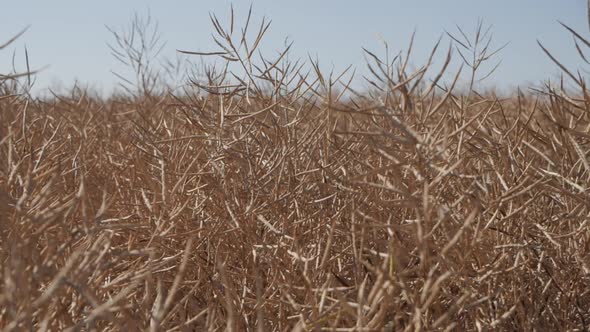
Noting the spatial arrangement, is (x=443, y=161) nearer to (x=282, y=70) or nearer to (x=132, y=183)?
(x=282, y=70)

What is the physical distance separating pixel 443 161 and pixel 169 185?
0.57m

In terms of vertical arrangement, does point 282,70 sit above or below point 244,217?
above

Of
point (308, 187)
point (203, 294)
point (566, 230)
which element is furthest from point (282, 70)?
point (566, 230)

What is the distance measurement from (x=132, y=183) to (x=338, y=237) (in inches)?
16.0

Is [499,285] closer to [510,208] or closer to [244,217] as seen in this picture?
[510,208]

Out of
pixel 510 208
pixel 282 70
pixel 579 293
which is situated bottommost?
pixel 579 293

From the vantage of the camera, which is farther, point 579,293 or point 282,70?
point 282,70

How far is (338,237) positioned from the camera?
1.04 metres

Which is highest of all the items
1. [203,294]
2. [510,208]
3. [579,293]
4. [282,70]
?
[282,70]

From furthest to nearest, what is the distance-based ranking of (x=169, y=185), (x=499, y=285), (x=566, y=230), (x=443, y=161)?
(x=169, y=185) → (x=566, y=230) → (x=499, y=285) → (x=443, y=161)

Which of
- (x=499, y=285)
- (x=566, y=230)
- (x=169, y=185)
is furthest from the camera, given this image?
(x=169, y=185)

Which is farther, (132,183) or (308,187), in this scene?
(132,183)

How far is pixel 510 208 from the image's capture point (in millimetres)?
879

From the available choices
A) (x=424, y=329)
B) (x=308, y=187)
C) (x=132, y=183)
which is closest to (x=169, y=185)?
(x=132, y=183)
